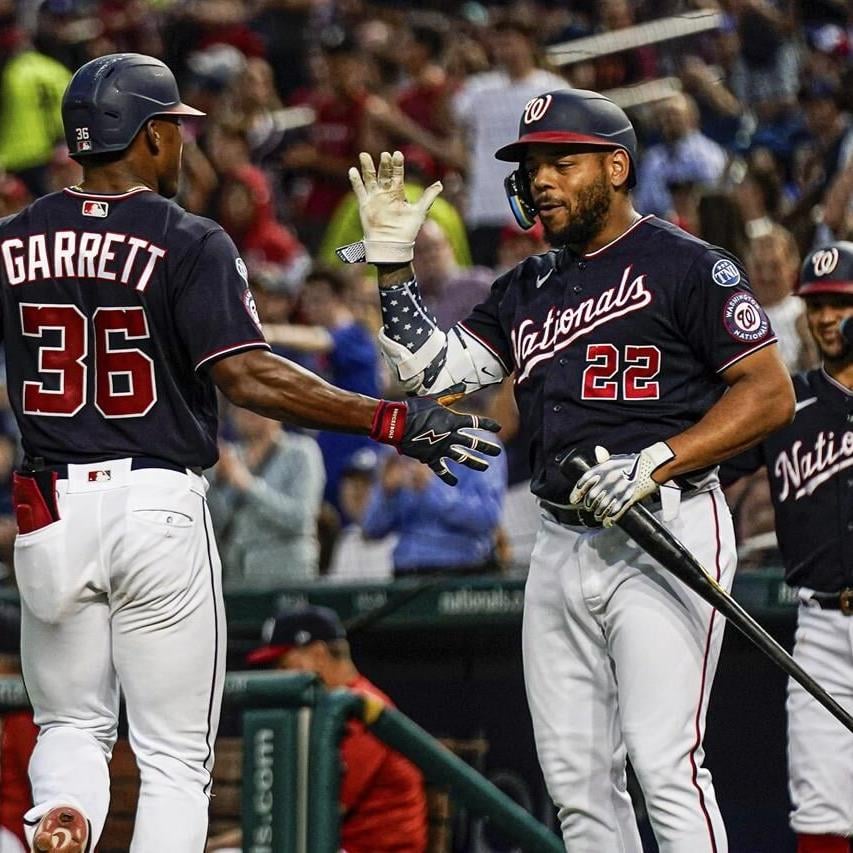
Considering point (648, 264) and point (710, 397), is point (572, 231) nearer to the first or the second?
point (648, 264)

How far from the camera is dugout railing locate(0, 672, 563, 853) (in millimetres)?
5586

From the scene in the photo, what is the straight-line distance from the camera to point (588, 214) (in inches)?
182

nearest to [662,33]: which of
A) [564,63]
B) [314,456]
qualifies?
[564,63]

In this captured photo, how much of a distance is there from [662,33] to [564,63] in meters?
0.77

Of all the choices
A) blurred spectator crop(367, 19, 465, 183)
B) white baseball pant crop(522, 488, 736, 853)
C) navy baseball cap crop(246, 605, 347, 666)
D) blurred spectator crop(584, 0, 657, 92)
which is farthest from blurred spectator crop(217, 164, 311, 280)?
white baseball pant crop(522, 488, 736, 853)

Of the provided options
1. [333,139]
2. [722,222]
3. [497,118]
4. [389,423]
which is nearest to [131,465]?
[389,423]

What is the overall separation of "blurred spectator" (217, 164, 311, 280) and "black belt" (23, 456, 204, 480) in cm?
717

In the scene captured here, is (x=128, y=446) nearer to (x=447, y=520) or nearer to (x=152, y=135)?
(x=152, y=135)

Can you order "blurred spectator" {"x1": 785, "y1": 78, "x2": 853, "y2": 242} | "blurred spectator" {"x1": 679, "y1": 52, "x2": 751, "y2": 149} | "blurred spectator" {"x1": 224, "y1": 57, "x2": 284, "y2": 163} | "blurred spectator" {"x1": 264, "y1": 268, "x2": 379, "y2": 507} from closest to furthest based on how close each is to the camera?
"blurred spectator" {"x1": 785, "y1": 78, "x2": 853, "y2": 242} < "blurred spectator" {"x1": 264, "y1": 268, "x2": 379, "y2": 507} < "blurred spectator" {"x1": 679, "y1": 52, "x2": 751, "y2": 149} < "blurred spectator" {"x1": 224, "y1": 57, "x2": 284, "y2": 163}

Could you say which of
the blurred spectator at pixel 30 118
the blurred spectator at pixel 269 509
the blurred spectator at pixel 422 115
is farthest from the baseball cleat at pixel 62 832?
the blurred spectator at pixel 30 118

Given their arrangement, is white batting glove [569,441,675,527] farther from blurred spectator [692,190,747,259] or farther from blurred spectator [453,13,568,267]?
blurred spectator [453,13,568,267]

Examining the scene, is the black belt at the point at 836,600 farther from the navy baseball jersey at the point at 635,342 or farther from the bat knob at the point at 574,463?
the bat knob at the point at 574,463

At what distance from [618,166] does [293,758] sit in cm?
214

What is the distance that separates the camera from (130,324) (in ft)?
14.3
